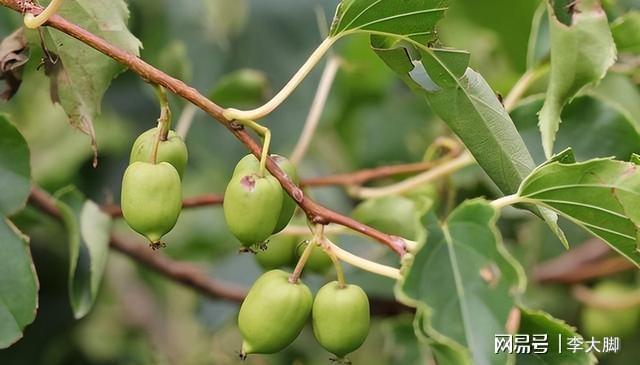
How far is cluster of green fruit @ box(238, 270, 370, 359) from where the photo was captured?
714mm

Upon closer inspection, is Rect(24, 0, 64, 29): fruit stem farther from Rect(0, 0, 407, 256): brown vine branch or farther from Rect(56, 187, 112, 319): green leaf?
Rect(56, 187, 112, 319): green leaf

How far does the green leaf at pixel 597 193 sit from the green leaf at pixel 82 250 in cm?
46

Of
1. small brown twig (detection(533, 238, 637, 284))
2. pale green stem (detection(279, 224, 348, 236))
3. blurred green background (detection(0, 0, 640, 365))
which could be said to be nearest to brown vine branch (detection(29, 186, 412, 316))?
blurred green background (detection(0, 0, 640, 365))

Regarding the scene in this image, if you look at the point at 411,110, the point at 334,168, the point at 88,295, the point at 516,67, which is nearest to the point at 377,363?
the point at 334,168

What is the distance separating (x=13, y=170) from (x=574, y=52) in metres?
0.53

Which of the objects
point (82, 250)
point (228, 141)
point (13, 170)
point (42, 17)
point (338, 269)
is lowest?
point (228, 141)

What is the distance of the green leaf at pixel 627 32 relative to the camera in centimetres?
102

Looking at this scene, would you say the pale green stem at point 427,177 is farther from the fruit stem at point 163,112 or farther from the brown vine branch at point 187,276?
the fruit stem at point 163,112

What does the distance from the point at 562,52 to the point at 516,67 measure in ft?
1.89

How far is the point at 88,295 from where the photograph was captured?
1.00 metres

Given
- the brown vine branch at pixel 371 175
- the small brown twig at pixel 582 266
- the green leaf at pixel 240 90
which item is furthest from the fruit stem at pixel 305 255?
the small brown twig at pixel 582 266

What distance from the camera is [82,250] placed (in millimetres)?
1006

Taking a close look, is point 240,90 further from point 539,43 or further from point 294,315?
point 294,315

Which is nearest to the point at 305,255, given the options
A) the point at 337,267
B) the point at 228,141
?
the point at 337,267
